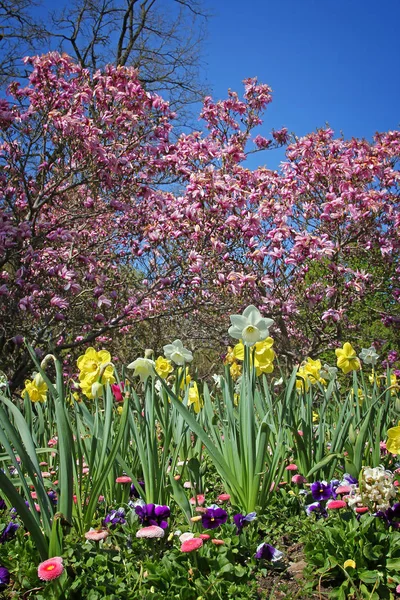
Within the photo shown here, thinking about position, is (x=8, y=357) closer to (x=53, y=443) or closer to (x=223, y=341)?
(x=223, y=341)

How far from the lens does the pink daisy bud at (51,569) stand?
1.25m

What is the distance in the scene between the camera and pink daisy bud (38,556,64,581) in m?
1.25

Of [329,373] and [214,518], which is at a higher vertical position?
[329,373]

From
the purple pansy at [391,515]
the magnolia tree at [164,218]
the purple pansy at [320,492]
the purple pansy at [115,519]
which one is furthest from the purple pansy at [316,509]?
the magnolia tree at [164,218]

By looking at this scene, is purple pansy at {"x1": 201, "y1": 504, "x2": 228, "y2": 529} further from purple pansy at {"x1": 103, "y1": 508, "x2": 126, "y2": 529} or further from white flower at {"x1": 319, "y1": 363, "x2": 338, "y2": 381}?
white flower at {"x1": 319, "y1": 363, "x2": 338, "y2": 381}

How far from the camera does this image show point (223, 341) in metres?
6.37

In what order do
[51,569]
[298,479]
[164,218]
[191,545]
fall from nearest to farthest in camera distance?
1. [51,569]
2. [191,545]
3. [298,479]
4. [164,218]

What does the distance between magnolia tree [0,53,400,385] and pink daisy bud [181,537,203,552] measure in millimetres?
3580

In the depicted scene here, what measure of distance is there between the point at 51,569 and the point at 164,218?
182 inches

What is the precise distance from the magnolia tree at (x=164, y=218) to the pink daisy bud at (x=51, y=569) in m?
3.51

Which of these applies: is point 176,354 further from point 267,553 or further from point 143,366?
point 267,553

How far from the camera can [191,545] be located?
1387mm

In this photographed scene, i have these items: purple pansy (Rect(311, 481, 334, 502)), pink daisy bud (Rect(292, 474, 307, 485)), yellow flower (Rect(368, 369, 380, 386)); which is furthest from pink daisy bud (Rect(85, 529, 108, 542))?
yellow flower (Rect(368, 369, 380, 386))

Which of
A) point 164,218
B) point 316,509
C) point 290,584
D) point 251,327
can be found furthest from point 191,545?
point 164,218
